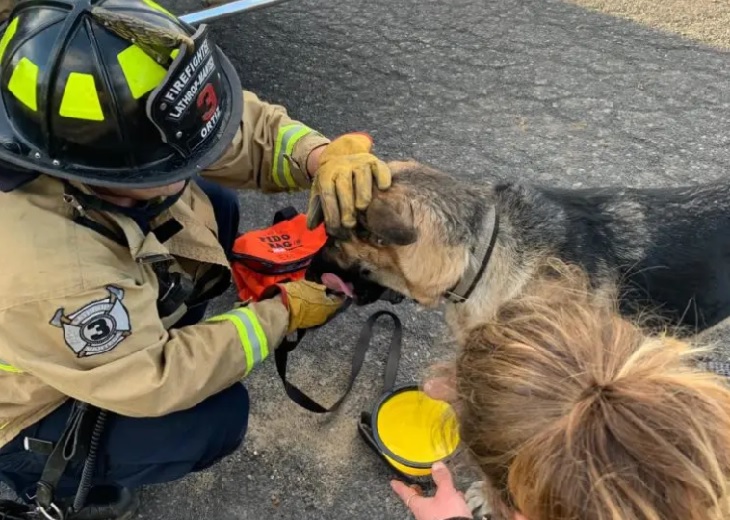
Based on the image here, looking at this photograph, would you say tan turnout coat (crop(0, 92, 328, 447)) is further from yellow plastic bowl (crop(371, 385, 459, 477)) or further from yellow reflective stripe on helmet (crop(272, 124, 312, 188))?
yellow plastic bowl (crop(371, 385, 459, 477))

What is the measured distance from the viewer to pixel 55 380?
2.05 m

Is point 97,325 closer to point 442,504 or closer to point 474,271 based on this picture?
point 442,504

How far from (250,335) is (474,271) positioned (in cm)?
90

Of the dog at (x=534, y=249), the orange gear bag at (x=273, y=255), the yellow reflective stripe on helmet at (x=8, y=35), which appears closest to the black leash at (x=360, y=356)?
the orange gear bag at (x=273, y=255)

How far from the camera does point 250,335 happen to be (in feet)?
7.99

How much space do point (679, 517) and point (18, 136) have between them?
200 centimetres

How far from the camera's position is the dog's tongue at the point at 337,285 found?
112 inches

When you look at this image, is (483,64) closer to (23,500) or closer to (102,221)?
(102,221)

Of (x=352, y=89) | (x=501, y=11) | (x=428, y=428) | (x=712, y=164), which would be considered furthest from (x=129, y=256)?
(x=501, y=11)

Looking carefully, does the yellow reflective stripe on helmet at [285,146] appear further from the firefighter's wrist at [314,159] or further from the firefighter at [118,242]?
the firefighter at [118,242]

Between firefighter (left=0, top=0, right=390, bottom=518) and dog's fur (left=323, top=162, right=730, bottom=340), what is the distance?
0.26 metres

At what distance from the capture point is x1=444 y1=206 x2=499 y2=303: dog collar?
2.71 m

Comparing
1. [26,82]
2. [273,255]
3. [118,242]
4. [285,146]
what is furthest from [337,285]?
[26,82]

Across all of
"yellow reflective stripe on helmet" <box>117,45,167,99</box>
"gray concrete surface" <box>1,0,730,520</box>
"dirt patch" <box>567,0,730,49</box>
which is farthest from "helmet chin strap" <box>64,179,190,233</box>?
"dirt patch" <box>567,0,730,49</box>
